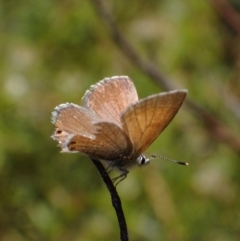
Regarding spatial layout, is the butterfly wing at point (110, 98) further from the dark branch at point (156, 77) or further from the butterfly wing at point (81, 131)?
the dark branch at point (156, 77)

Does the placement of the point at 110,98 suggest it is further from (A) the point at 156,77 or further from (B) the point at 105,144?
(A) the point at 156,77

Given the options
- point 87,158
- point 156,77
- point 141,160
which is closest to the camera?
point 141,160

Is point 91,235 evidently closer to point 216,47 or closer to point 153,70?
point 153,70

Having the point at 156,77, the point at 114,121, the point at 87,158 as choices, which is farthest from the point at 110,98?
the point at 87,158

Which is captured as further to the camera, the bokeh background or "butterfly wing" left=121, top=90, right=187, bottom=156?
the bokeh background

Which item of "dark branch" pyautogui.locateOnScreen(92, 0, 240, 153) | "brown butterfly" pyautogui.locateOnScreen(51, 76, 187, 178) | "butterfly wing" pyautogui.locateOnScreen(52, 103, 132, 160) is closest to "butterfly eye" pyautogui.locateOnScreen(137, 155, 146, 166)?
"brown butterfly" pyautogui.locateOnScreen(51, 76, 187, 178)

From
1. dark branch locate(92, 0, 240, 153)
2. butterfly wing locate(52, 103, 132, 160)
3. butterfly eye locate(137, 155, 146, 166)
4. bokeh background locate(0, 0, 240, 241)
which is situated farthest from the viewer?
bokeh background locate(0, 0, 240, 241)

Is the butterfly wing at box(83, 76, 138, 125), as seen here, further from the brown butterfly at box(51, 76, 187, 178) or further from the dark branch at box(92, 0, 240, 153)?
the dark branch at box(92, 0, 240, 153)
